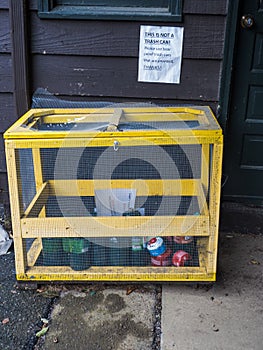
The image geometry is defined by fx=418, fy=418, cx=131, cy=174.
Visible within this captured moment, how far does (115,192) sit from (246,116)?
1013 mm

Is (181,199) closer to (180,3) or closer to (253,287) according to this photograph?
(253,287)

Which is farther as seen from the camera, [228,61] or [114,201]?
[228,61]

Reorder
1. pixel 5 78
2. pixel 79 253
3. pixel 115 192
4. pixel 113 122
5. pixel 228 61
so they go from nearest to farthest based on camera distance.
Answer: pixel 113 122
pixel 79 253
pixel 115 192
pixel 228 61
pixel 5 78

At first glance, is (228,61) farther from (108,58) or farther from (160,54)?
(108,58)

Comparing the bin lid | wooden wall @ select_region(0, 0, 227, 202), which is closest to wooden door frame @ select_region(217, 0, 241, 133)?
wooden wall @ select_region(0, 0, 227, 202)

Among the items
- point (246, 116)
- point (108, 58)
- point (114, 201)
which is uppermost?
point (108, 58)

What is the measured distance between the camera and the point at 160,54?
248 centimetres

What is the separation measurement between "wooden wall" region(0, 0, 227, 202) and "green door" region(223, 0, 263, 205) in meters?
0.17

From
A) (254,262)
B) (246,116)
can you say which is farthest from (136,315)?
(246,116)

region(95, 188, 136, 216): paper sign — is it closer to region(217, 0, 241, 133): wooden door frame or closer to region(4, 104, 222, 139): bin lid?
region(4, 104, 222, 139): bin lid

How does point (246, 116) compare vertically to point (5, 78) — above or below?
below

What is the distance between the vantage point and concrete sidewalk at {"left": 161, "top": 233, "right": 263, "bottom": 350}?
6.19 ft

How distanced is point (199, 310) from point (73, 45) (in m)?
1.66

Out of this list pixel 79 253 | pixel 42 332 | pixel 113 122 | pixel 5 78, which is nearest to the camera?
pixel 42 332
